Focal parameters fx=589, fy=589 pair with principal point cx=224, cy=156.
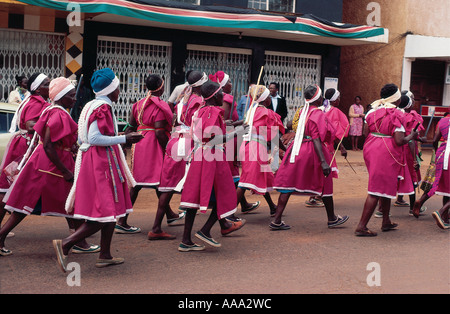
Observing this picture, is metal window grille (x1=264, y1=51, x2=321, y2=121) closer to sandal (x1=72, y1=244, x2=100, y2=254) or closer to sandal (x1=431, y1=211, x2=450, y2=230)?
sandal (x1=431, y1=211, x2=450, y2=230)

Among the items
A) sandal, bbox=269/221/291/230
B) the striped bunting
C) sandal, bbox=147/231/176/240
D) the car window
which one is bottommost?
sandal, bbox=147/231/176/240

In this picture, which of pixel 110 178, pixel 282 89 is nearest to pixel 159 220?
pixel 110 178

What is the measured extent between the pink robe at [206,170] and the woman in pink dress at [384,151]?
1.92 meters

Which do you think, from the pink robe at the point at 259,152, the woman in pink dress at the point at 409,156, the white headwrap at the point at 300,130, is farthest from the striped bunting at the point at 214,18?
the white headwrap at the point at 300,130

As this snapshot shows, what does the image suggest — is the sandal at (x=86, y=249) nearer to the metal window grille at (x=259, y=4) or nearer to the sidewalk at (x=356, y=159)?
the sidewalk at (x=356, y=159)

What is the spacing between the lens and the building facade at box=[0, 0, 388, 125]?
41.3 feet

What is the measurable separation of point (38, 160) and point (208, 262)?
1926 millimetres

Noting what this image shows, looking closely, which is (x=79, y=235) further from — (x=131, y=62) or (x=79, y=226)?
(x=131, y=62)

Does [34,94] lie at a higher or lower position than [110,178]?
higher

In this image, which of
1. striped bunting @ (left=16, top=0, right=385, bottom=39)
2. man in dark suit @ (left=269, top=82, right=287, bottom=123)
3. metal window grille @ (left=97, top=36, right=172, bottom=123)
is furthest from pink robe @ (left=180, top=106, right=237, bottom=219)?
metal window grille @ (left=97, top=36, right=172, bottom=123)

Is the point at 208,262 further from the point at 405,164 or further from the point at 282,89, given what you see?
the point at 282,89

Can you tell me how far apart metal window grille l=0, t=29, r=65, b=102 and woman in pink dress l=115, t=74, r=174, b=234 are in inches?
280

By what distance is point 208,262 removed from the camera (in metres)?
5.80

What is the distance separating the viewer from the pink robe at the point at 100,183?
17.0ft
